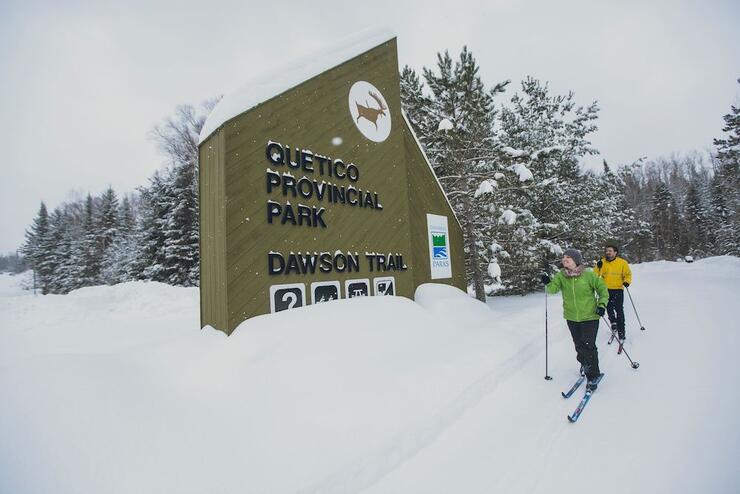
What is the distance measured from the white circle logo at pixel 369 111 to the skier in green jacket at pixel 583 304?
16.0 feet

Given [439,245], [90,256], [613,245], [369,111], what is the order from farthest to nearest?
[90,256]
[439,245]
[369,111]
[613,245]

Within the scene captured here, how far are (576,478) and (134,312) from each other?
1267 centimetres

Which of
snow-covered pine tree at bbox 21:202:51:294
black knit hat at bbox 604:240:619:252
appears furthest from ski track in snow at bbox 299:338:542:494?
snow-covered pine tree at bbox 21:202:51:294

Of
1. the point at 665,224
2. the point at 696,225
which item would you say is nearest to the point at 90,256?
the point at 665,224

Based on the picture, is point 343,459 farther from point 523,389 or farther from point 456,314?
point 456,314

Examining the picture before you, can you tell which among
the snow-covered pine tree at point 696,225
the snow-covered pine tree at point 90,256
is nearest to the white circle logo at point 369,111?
the snow-covered pine tree at point 90,256

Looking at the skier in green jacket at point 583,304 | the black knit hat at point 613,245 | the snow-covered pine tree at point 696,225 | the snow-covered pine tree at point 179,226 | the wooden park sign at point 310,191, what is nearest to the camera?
the skier in green jacket at point 583,304

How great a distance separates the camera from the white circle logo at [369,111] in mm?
7535

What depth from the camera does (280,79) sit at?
6.15 metres

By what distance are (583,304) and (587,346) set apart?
0.59 meters

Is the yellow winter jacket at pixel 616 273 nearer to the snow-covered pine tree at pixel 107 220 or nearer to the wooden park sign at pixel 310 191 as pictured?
the wooden park sign at pixel 310 191

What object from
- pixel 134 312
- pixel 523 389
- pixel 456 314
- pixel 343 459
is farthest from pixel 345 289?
pixel 134 312

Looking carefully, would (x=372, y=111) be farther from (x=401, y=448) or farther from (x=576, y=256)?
(x=401, y=448)

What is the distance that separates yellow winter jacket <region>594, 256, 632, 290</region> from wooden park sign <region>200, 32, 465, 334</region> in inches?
157
